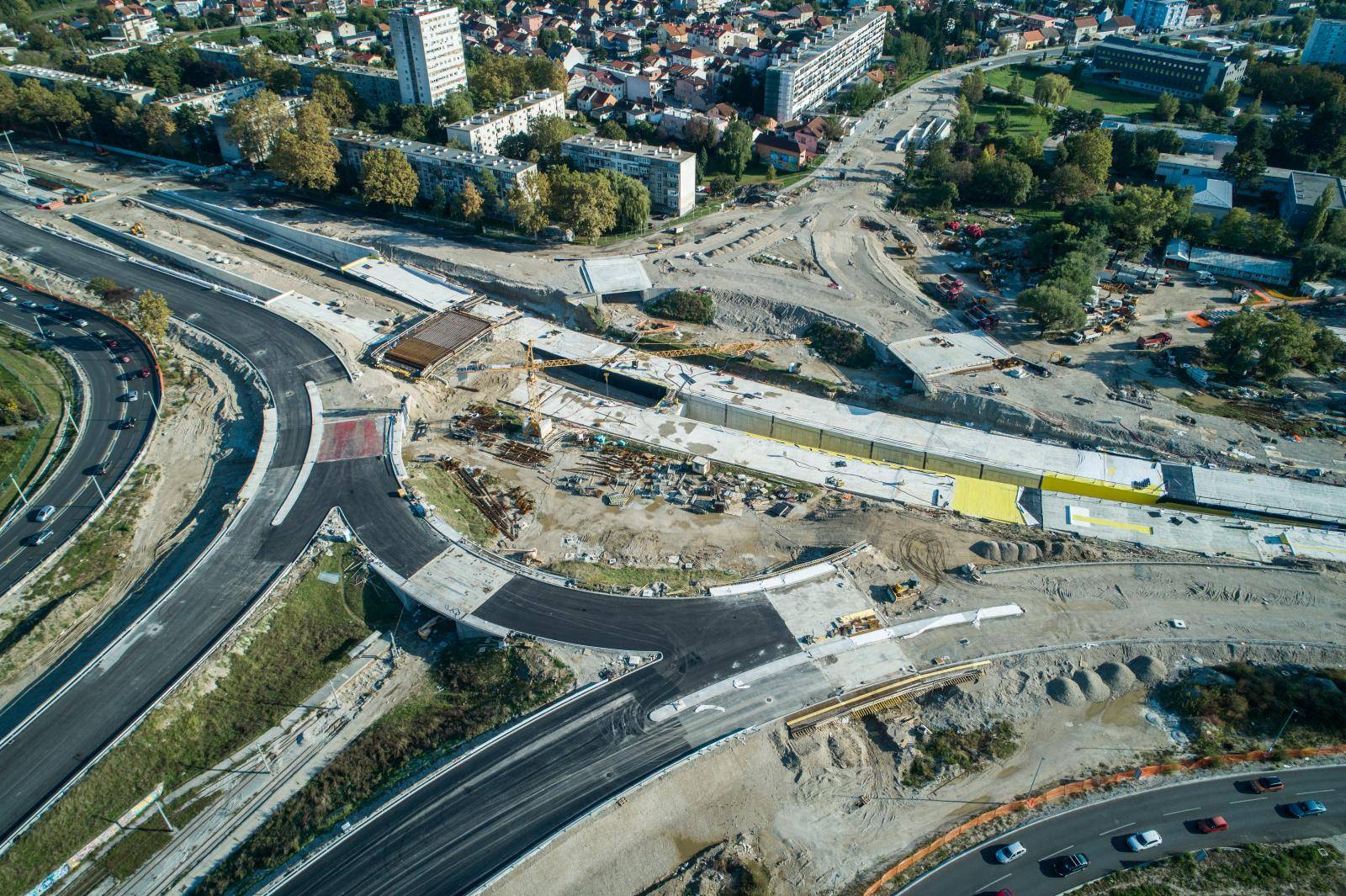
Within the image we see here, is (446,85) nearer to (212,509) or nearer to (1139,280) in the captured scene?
(212,509)

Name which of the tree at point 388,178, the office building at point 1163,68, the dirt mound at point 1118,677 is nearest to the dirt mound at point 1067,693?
the dirt mound at point 1118,677

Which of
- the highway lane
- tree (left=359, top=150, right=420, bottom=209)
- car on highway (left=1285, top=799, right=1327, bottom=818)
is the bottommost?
car on highway (left=1285, top=799, right=1327, bottom=818)

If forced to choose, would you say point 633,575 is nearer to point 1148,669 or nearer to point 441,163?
point 1148,669

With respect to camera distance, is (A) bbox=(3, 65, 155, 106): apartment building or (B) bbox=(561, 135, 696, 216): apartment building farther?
(A) bbox=(3, 65, 155, 106): apartment building

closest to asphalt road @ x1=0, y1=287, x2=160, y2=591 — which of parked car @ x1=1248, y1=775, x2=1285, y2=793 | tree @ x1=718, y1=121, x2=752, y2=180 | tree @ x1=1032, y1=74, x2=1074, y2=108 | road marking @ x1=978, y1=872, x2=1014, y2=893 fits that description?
road marking @ x1=978, y1=872, x2=1014, y2=893

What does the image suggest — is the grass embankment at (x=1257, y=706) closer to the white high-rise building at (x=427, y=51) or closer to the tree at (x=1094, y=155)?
the tree at (x=1094, y=155)

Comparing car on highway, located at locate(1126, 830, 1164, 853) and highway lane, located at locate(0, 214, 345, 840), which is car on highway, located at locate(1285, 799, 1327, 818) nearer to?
car on highway, located at locate(1126, 830, 1164, 853)

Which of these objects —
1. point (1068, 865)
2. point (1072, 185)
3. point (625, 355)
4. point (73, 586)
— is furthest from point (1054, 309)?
point (73, 586)
